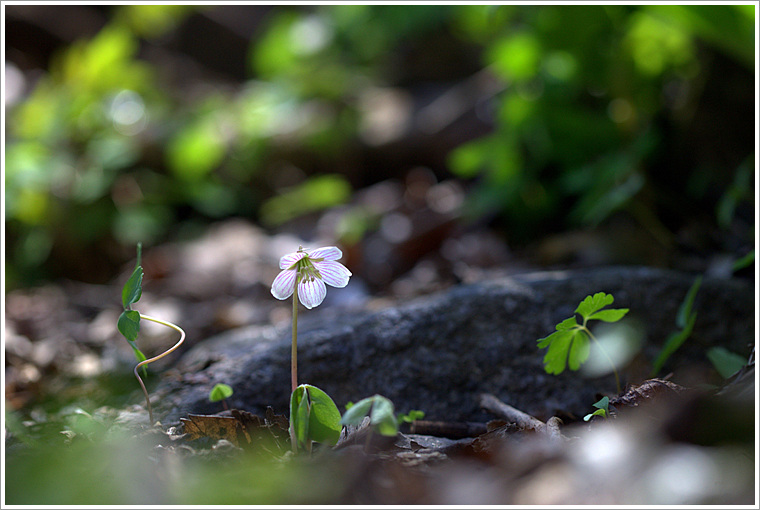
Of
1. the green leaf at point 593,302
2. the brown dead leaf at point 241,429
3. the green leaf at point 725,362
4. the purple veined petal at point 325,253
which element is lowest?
the brown dead leaf at point 241,429

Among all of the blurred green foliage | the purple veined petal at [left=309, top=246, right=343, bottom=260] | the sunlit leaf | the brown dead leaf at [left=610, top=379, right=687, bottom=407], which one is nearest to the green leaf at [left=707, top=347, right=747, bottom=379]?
the brown dead leaf at [left=610, top=379, right=687, bottom=407]

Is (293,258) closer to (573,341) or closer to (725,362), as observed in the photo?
(573,341)

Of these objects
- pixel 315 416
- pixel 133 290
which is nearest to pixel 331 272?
pixel 315 416

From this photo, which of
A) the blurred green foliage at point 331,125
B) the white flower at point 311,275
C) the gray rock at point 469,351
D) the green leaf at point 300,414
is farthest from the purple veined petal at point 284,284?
the blurred green foliage at point 331,125

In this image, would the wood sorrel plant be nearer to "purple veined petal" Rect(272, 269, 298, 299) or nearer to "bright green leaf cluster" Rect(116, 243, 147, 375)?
"purple veined petal" Rect(272, 269, 298, 299)

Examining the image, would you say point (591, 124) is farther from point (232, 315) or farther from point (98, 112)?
point (98, 112)

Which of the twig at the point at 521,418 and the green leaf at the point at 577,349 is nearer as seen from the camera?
the twig at the point at 521,418

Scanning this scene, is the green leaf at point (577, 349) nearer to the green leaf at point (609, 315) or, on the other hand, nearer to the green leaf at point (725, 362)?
the green leaf at point (609, 315)
